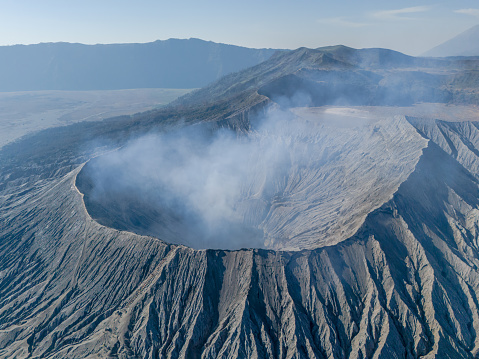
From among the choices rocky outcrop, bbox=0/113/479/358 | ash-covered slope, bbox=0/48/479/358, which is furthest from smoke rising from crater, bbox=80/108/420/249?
rocky outcrop, bbox=0/113/479/358

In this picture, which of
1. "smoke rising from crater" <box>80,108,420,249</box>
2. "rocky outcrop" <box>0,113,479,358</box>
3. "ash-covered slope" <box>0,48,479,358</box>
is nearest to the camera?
"rocky outcrop" <box>0,113,479,358</box>

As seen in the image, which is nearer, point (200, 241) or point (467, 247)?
point (467, 247)

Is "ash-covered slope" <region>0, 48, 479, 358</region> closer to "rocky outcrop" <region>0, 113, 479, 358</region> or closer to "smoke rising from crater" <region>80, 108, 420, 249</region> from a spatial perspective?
"rocky outcrop" <region>0, 113, 479, 358</region>

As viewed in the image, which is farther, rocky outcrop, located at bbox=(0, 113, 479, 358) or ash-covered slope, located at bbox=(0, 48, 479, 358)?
ash-covered slope, located at bbox=(0, 48, 479, 358)

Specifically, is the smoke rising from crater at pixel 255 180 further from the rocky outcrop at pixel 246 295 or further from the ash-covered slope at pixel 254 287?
the rocky outcrop at pixel 246 295

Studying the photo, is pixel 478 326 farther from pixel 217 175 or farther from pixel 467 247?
pixel 217 175

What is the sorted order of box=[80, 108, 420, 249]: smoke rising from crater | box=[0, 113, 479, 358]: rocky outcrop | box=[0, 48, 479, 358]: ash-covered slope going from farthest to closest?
box=[80, 108, 420, 249]: smoke rising from crater < box=[0, 48, 479, 358]: ash-covered slope < box=[0, 113, 479, 358]: rocky outcrop

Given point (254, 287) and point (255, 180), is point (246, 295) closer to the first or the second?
point (254, 287)

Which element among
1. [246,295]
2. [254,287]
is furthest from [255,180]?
[246,295]

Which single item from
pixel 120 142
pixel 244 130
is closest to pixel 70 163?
pixel 120 142

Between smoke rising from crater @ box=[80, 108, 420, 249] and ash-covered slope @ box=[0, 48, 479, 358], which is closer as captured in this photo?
ash-covered slope @ box=[0, 48, 479, 358]
